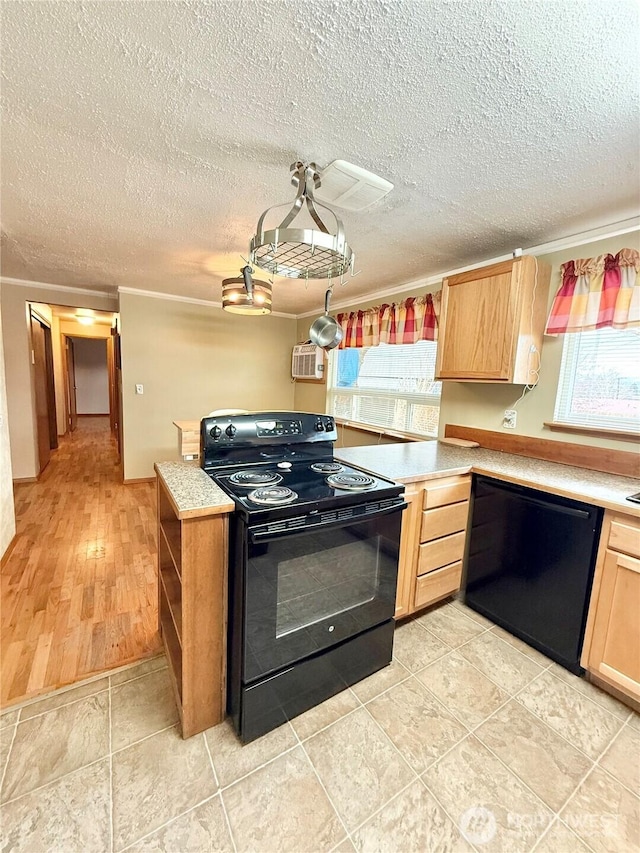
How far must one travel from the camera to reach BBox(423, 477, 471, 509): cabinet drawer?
1881mm

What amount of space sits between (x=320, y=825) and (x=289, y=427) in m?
1.44

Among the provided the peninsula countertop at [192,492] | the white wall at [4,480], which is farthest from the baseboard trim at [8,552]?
the peninsula countertop at [192,492]

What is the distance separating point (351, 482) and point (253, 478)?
0.43 metres

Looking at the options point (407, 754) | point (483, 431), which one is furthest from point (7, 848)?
point (483, 431)

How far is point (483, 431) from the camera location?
2643 mm

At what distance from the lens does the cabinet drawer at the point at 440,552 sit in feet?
6.36

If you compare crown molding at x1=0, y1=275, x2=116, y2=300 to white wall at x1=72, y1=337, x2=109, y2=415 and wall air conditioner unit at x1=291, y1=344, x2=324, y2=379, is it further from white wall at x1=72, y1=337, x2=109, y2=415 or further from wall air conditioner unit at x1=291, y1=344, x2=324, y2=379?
white wall at x1=72, y1=337, x2=109, y2=415

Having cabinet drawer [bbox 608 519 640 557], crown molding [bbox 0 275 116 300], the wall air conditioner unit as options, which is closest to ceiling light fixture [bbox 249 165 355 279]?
cabinet drawer [bbox 608 519 640 557]

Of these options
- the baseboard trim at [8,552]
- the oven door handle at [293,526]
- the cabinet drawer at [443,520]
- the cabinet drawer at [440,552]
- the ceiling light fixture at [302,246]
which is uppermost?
the ceiling light fixture at [302,246]

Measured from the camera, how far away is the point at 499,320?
2160 mm

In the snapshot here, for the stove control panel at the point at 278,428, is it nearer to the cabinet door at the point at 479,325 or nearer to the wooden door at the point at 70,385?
the cabinet door at the point at 479,325

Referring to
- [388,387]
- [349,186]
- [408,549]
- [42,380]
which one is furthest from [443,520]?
[42,380]

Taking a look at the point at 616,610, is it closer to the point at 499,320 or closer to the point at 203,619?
the point at 499,320

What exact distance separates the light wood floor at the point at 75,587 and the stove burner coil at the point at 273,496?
3.69ft
